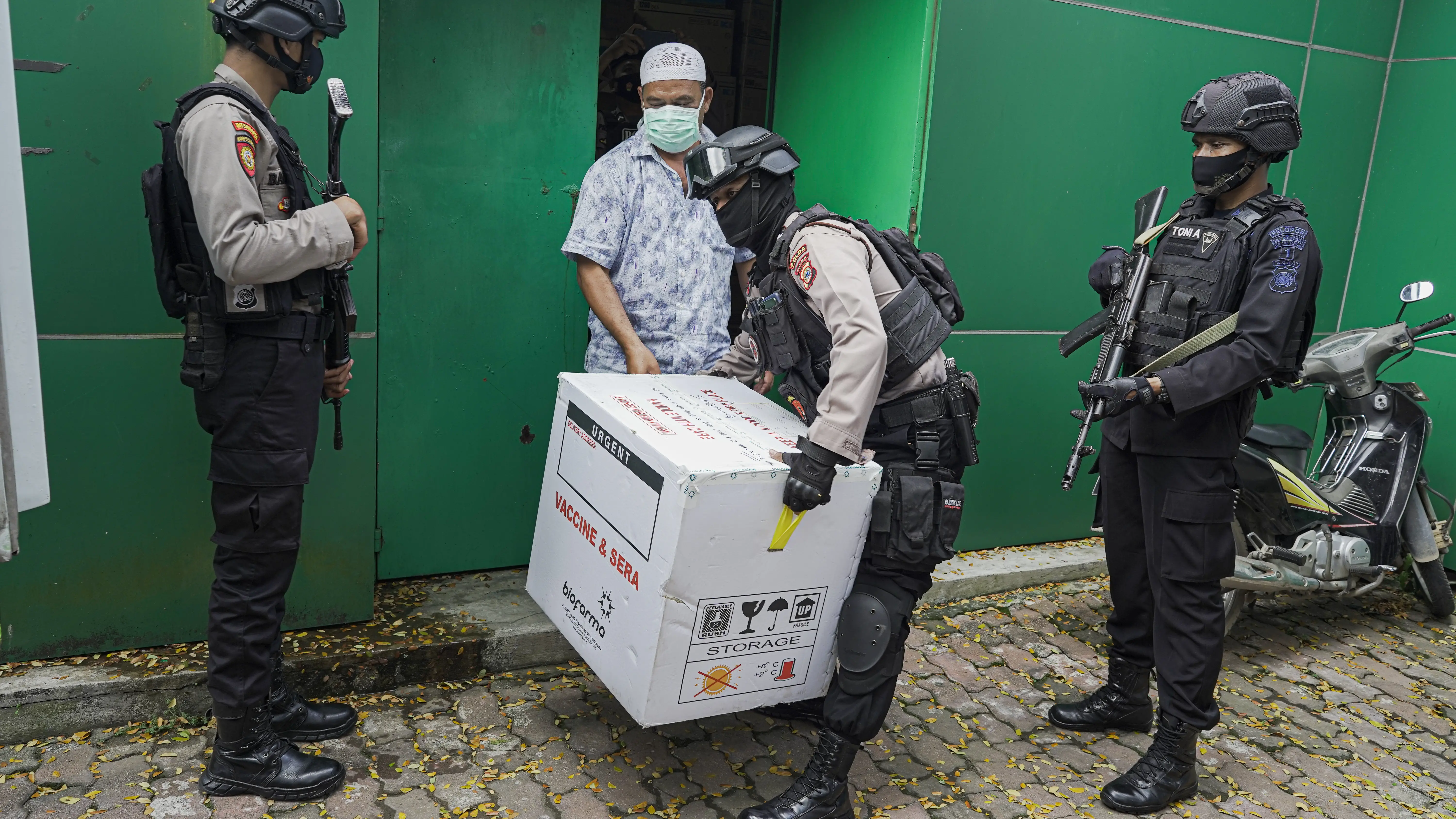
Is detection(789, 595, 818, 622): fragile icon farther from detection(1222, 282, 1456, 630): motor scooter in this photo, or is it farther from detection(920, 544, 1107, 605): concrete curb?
detection(1222, 282, 1456, 630): motor scooter

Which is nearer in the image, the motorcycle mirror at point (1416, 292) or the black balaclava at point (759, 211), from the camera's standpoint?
the black balaclava at point (759, 211)

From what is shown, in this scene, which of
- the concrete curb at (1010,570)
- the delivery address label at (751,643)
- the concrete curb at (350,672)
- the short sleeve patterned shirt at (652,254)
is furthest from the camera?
the concrete curb at (1010,570)

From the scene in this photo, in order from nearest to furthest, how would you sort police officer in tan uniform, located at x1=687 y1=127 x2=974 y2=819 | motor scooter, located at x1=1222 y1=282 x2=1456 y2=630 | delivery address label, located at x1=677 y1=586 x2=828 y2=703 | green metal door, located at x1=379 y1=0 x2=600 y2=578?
delivery address label, located at x1=677 y1=586 x2=828 y2=703 → police officer in tan uniform, located at x1=687 y1=127 x2=974 y2=819 → green metal door, located at x1=379 y1=0 x2=600 y2=578 → motor scooter, located at x1=1222 y1=282 x2=1456 y2=630

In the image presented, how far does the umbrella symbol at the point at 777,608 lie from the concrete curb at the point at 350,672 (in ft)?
4.00

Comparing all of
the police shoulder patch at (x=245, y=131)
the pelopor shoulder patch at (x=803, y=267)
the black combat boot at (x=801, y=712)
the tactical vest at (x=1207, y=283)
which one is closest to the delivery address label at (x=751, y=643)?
the black combat boot at (x=801, y=712)

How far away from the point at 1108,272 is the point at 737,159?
1420mm

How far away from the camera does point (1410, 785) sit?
11.3ft

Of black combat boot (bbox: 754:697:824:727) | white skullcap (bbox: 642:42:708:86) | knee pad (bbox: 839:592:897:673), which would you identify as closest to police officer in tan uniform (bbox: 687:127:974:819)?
knee pad (bbox: 839:592:897:673)

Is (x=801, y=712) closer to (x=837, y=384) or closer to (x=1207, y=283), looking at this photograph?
(x=837, y=384)

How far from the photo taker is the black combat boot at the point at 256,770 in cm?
287

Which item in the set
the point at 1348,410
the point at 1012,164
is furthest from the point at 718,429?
the point at 1348,410

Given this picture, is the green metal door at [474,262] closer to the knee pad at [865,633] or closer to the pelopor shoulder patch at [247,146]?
the pelopor shoulder patch at [247,146]

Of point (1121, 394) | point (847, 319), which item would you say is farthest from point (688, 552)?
point (1121, 394)

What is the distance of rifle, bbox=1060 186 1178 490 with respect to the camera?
10.8ft
